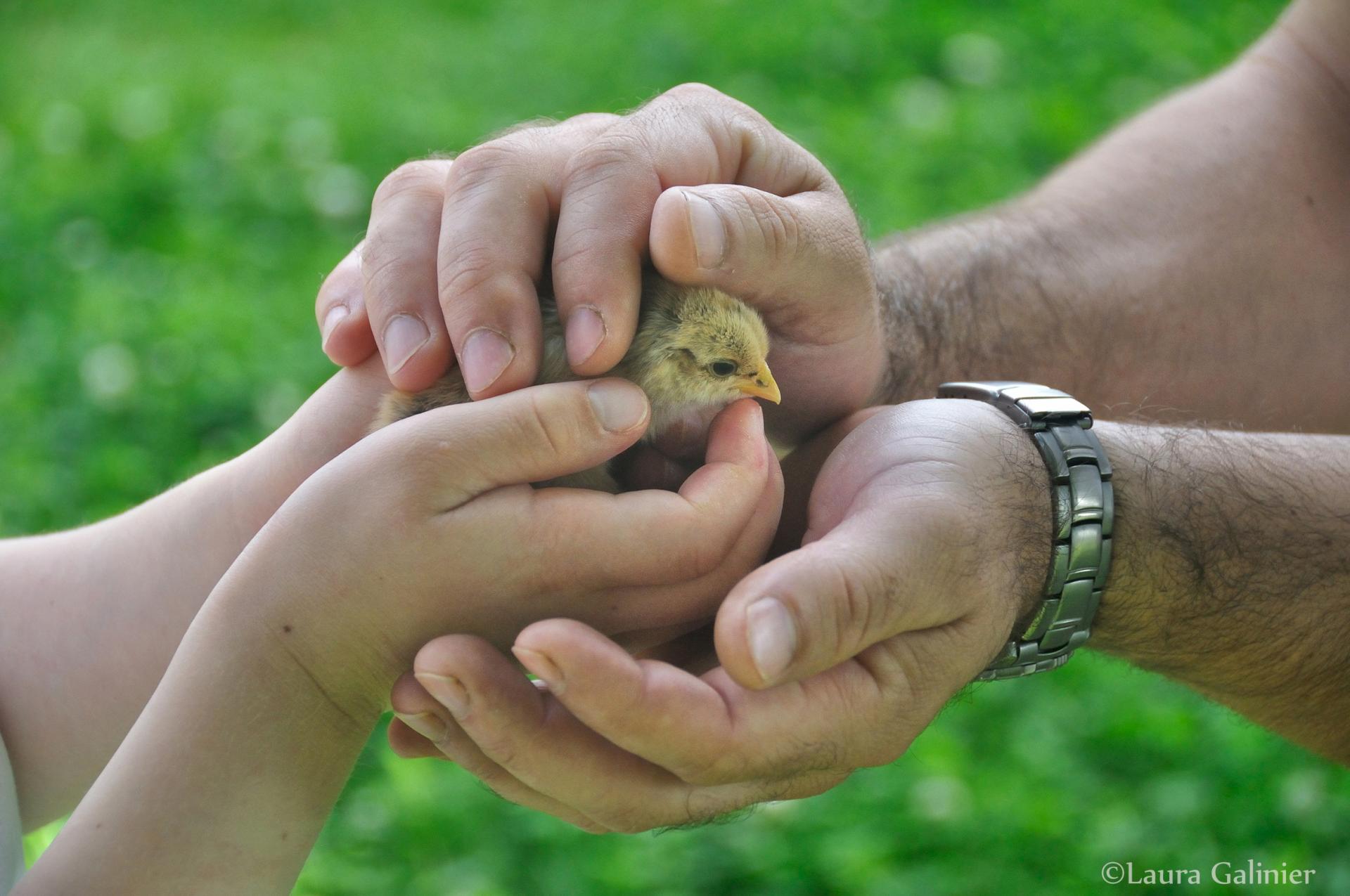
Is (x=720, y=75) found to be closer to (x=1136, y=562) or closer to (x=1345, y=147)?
(x=1345, y=147)

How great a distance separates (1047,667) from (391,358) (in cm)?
118

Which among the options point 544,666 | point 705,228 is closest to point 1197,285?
point 705,228

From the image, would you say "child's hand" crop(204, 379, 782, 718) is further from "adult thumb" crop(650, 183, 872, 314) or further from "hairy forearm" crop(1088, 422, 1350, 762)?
"hairy forearm" crop(1088, 422, 1350, 762)

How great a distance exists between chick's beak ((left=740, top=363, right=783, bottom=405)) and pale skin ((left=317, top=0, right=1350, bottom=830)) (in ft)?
0.40

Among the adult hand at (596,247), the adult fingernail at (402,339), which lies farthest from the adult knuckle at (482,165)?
the adult fingernail at (402,339)

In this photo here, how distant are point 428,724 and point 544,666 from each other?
0.29m

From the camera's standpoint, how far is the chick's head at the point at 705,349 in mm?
2031

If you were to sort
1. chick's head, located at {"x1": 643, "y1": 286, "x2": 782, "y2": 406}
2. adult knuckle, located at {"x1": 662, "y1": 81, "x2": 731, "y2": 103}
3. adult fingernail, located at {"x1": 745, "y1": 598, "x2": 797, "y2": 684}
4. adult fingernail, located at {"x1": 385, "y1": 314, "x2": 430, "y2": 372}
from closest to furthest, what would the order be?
adult fingernail, located at {"x1": 745, "y1": 598, "x2": 797, "y2": 684} → adult fingernail, located at {"x1": 385, "y1": 314, "x2": 430, "y2": 372} → chick's head, located at {"x1": 643, "y1": 286, "x2": 782, "y2": 406} → adult knuckle, located at {"x1": 662, "y1": 81, "x2": 731, "y2": 103}

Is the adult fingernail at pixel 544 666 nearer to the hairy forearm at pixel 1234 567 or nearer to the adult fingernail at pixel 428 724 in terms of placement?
the adult fingernail at pixel 428 724

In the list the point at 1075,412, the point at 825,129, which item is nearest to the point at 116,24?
the point at 825,129

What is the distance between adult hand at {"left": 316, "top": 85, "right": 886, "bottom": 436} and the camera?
1832mm

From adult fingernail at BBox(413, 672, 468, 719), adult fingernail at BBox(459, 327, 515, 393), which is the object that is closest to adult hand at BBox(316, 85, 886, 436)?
adult fingernail at BBox(459, 327, 515, 393)

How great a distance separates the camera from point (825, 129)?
5.60 m

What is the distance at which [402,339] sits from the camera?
190 centimetres
